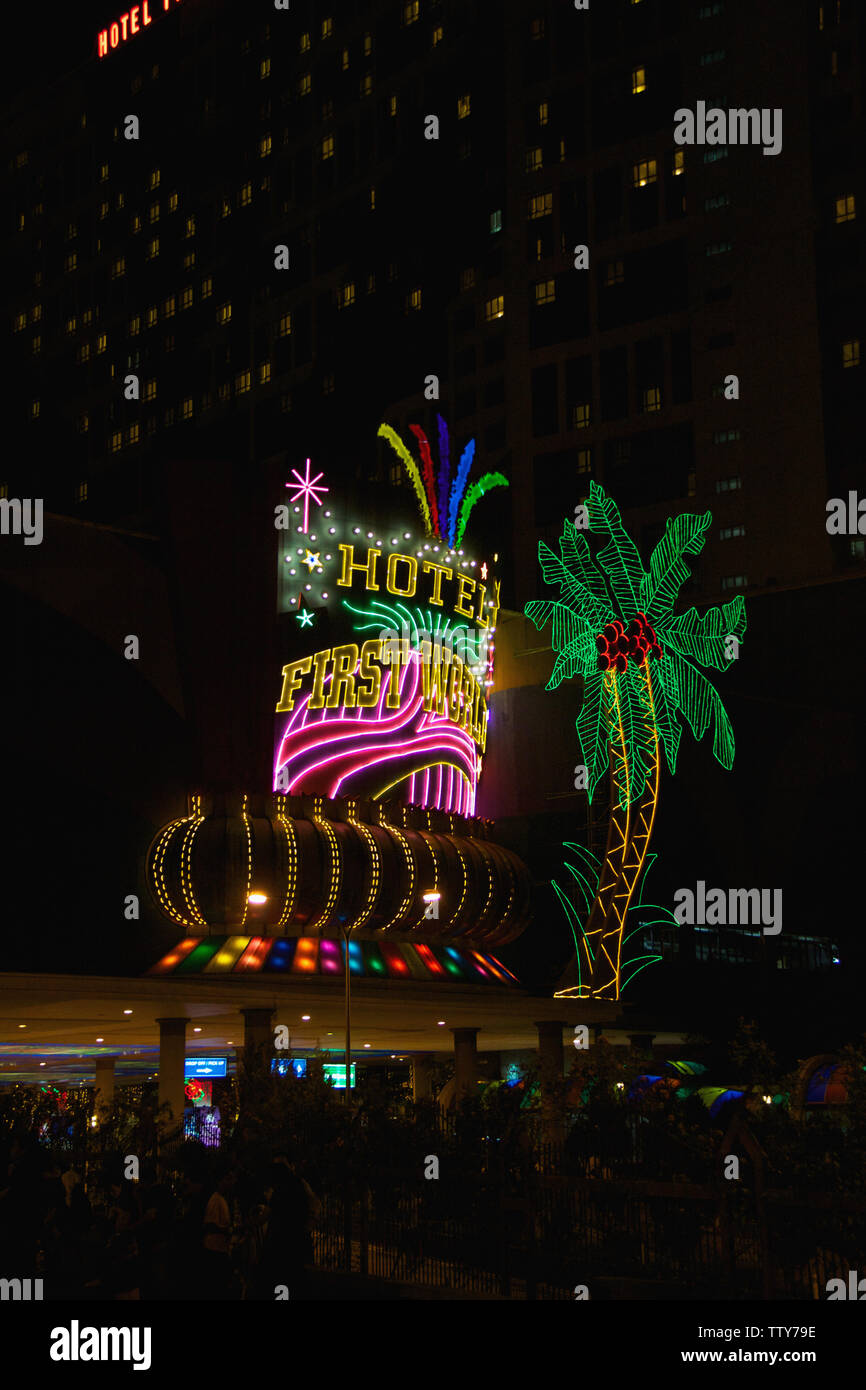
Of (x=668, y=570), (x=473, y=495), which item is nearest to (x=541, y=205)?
(x=473, y=495)

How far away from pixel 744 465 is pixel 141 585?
49156 millimetres

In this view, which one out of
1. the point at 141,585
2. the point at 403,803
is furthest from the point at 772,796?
the point at 141,585

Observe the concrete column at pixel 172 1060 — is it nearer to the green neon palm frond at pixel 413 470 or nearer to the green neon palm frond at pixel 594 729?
the green neon palm frond at pixel 594 729

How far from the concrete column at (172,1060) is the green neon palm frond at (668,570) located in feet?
66.0

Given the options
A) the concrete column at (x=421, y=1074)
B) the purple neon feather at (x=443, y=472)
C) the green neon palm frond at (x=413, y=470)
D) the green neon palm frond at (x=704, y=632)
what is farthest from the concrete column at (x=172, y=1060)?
the concrete column at (x=421, y=1074)

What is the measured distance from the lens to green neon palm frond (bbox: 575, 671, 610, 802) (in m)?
52.6

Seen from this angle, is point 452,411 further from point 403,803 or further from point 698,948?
point 403,803

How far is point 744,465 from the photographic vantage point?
8862 centimetres

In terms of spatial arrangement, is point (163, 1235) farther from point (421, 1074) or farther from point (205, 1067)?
point (421, 1074)

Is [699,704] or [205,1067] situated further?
[205,1067]

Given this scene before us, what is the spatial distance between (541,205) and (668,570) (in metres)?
55.0

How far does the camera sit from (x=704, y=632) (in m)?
55.6

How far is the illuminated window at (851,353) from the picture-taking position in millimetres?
87375
